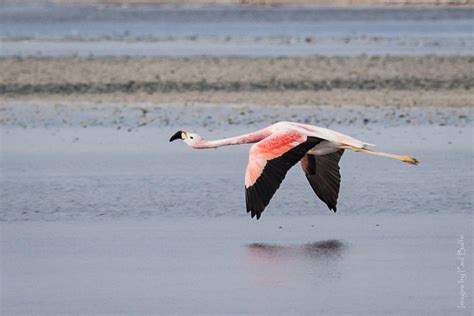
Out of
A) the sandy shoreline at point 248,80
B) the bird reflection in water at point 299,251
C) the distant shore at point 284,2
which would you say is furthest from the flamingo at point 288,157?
the distant shore at point 284,2

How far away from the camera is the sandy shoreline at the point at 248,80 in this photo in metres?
19.2

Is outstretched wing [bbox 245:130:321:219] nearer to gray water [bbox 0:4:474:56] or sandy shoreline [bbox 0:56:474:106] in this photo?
sandy shoreline [bbox 0:56:474:106]

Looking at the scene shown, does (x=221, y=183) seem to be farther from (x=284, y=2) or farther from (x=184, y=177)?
(x=284, y=2)

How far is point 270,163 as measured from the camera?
9812mm

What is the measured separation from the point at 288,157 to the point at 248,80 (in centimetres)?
1145

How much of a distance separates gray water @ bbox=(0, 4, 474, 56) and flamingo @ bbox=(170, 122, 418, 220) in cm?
1431

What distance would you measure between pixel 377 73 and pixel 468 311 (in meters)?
14.2

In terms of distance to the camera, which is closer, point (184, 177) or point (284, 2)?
point (184, 177)

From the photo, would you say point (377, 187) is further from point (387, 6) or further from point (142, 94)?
point (387, 6)

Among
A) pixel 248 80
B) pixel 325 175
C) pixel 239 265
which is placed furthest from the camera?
pixel 248 80

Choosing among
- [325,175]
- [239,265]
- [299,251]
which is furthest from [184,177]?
[239,265]

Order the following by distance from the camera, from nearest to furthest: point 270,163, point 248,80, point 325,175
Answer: point 270,163 < point 325,175 < point 248,80

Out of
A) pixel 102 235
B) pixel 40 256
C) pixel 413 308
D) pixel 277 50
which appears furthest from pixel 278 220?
pixel 277 50

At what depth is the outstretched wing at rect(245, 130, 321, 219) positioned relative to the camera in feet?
31.4
